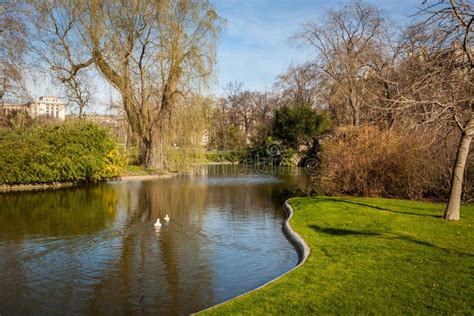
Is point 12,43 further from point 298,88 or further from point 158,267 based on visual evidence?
point 298,88

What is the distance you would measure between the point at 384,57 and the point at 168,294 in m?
26.1

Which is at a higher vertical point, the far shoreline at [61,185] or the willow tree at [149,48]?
the willow tree at [149,48]

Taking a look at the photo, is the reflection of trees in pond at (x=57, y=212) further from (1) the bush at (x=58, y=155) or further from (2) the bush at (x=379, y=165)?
(2) the bush at (x=379, y=165)

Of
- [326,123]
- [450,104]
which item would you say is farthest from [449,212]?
[326,123]

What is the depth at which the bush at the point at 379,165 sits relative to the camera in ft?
54.4

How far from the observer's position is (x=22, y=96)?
73.7ft

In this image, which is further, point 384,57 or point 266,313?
point 384,57

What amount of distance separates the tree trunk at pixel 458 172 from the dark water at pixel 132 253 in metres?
4.71

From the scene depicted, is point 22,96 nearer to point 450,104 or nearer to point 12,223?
point 12,223

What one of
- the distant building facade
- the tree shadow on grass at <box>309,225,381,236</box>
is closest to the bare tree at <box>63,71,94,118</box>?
the distant building facade

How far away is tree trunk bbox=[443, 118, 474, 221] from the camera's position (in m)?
10.8

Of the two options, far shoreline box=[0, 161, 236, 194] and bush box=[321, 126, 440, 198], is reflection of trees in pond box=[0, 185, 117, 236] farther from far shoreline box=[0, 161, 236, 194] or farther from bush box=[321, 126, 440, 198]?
bush box=[321, 126, 440, 198]

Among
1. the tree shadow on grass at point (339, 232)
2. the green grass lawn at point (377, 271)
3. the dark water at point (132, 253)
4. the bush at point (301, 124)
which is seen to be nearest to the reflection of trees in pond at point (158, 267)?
the dark water at point (132, 253)

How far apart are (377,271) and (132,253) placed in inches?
211
